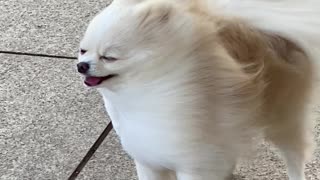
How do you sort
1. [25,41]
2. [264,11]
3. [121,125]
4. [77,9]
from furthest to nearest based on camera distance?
[77,9] < [25,41] < [121,125] < [264,11]

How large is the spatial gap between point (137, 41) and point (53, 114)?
1.30 meters

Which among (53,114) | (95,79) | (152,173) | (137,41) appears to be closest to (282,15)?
(137,41)

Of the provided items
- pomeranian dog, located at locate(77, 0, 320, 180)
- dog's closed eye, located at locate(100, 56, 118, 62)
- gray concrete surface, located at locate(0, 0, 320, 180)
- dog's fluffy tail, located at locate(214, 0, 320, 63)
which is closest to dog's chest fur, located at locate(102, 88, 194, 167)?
pomeranian dog, located at locate(77, 0, 320, 180)

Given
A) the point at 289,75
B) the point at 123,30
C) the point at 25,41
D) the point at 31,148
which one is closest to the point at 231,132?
the point at 289,75

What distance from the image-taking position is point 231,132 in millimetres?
1784

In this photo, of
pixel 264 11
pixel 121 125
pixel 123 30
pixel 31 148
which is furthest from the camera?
pixel 31 148

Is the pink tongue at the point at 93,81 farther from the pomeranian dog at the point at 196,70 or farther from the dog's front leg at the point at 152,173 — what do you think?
the dog's front leg at the point at 152,173

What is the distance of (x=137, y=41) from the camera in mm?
1589

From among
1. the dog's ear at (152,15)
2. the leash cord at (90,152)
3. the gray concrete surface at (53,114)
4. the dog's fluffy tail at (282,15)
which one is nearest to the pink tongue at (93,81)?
the dog's ear at (152,15)

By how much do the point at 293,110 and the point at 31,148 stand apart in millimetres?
1071

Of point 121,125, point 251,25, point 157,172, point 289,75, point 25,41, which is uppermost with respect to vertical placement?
point 251,25

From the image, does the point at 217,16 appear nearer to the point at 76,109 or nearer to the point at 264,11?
the point at 264,11

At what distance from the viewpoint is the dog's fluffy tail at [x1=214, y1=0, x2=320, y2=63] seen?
1674mm

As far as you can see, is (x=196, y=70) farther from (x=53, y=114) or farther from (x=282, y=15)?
(x=53, y=114)
